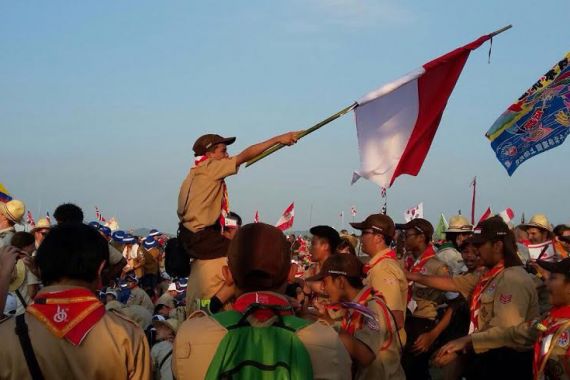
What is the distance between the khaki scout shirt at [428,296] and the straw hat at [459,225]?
1.67m

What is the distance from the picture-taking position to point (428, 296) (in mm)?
9094

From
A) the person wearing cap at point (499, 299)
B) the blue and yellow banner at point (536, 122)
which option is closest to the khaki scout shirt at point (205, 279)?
the person wearing cap at point (499, 299)

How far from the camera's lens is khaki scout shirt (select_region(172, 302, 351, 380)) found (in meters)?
2.95

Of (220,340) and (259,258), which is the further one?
(259,258)

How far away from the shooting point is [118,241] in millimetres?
19938

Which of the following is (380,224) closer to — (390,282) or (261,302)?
(390,282)

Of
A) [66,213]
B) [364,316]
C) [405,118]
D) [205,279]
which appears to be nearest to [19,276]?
[66,213]

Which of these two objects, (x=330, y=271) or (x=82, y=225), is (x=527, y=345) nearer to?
(x=330, y=271)

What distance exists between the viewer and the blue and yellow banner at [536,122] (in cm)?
924

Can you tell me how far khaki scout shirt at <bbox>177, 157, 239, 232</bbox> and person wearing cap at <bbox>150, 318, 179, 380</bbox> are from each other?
6.61 ft

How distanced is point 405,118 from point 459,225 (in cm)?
337

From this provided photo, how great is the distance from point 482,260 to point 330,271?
6.66ft

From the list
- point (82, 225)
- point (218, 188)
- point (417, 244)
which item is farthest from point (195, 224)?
point (417, 244)

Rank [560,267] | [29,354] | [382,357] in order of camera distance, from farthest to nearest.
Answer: [560,267]
[382,357]
[29,354]
